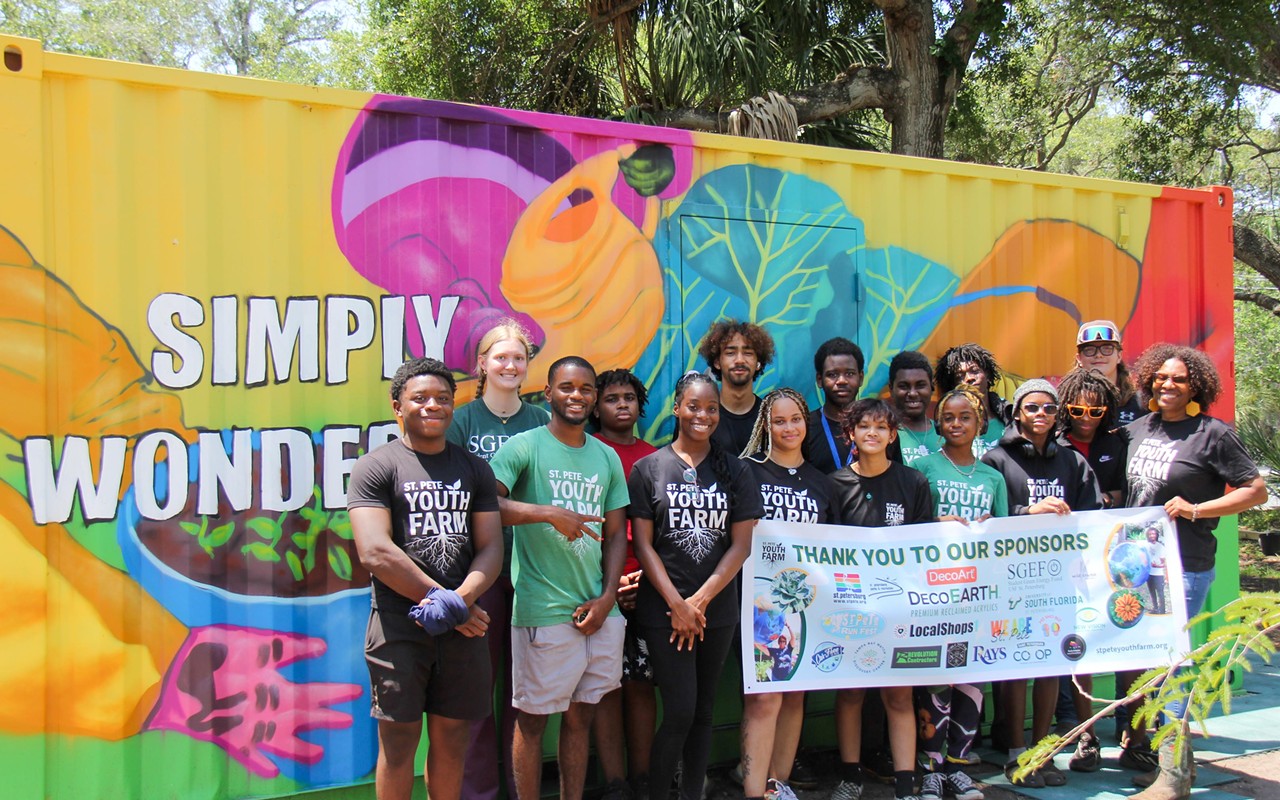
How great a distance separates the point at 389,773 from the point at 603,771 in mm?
1092

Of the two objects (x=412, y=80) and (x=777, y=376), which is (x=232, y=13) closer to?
(x=412, y=80)

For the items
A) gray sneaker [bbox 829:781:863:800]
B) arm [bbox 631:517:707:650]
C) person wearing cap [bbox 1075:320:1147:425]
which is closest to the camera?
arm [bbox 631:517:707:650]

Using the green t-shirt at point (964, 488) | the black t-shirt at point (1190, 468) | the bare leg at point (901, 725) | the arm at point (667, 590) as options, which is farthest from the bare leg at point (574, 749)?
the black t-shirt at point (1190, 468)

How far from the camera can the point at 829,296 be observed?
539 centimetres

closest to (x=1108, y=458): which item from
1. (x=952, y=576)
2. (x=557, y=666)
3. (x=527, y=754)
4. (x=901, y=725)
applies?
(x=952, y=576)

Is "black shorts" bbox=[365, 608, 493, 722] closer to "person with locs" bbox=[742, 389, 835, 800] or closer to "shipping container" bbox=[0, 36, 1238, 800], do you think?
"shipping container" bbox=[0, 36, 1238, 800]

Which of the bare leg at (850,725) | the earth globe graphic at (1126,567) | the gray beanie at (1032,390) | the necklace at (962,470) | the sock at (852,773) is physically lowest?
the sock at (852,773)

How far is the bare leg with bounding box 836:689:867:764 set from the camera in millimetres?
4562

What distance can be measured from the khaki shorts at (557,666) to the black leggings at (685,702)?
22cm

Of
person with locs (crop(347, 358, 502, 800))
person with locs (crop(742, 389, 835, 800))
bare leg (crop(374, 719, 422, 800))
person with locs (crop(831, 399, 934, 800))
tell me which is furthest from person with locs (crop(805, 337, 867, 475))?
bare leg (crop(374, 719, 422, 800))

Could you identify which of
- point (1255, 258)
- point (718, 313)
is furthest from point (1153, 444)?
point (1255, 258)

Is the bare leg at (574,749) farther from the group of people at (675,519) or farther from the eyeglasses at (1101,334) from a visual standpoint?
the eyeglasses at (1101,334)

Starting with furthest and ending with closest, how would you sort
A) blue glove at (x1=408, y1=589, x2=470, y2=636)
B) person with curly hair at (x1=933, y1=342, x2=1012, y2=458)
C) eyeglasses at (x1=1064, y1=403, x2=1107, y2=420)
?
1. person with curly hair at (x1=933, y1=342, x2=1012, y2=458)
2. eyeglasses at (x1=1064, y1=403, x2=1107, y2=420)
3. blue glove at (x1=408, y1=589, x2=470, y2=636)

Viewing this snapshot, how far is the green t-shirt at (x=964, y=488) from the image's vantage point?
469 cm
